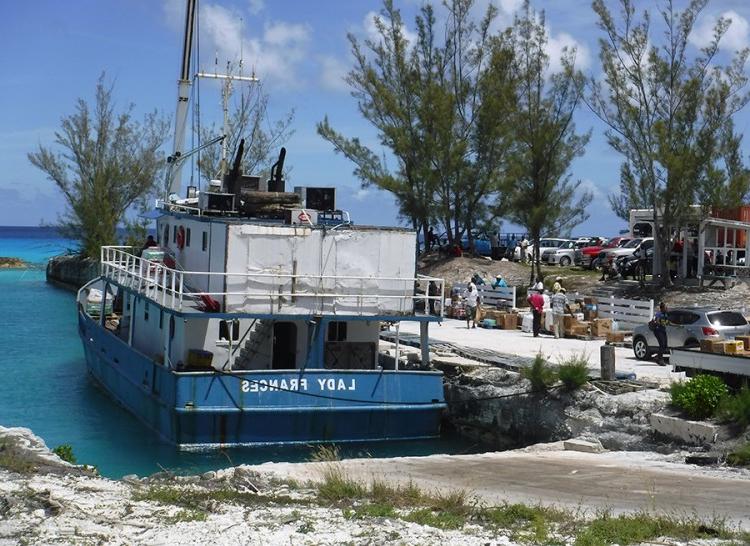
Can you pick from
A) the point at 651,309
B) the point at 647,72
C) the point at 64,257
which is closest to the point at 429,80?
the point at 647,72

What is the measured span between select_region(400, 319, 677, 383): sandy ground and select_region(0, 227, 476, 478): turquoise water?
4.67 m

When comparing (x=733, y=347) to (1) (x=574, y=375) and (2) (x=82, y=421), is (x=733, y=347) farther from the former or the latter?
(2) (x=82, y=421)

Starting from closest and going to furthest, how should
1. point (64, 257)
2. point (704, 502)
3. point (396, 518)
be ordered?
1. point (396, 518)
2. point (704, 502)
3. point (64, 257)

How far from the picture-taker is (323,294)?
78.1 feet

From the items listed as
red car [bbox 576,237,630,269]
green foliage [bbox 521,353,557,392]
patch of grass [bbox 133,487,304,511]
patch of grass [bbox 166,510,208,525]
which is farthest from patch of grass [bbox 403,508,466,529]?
red car [bbox 576,237,630,269]

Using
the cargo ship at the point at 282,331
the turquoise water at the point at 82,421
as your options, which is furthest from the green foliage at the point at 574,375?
the turquoise water at the point at 82,421

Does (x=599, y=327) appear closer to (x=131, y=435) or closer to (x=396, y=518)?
(x=131, y=435)

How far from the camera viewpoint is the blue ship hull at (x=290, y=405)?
74.0 ft

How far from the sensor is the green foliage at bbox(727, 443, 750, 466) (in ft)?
56.3

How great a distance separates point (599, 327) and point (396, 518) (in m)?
22.4

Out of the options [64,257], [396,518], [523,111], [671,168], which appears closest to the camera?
[396,518]

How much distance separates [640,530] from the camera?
465 inches

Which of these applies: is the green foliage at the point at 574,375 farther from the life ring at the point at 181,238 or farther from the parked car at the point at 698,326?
the life ring at the point at 181,238

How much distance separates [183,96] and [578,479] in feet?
76.5
